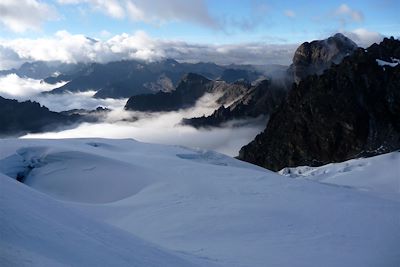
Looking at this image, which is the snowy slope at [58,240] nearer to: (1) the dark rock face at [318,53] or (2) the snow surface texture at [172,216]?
(2) the snow surface texture at [172,216]

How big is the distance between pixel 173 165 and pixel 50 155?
813 cm

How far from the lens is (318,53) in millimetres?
189875

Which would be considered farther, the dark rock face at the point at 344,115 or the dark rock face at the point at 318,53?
the dark rock face at the point at 318,53

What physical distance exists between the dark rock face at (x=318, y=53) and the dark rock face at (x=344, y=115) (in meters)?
70.3

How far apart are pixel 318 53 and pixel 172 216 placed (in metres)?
186

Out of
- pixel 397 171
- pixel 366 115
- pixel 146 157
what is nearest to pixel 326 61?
pixel 366 115

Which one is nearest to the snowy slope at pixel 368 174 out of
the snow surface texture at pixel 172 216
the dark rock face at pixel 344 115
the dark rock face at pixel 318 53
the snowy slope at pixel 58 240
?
the snow surface texture at pixel 172 216

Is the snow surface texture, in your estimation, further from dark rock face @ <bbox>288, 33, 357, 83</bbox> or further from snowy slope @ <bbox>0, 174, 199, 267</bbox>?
dark rock face @ <bbox>288, 33, 357, 83</bbox>

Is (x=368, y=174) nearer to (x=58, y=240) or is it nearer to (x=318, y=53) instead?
(x=58, y=240)

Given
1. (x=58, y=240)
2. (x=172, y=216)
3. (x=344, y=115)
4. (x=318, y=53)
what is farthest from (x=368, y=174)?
(x=318, y=53)

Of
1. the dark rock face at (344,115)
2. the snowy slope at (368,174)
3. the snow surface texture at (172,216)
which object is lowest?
the snowy slope at (368,174)

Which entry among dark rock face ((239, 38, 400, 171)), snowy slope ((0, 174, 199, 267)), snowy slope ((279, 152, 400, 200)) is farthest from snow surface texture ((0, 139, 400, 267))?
dark rock face ((239, 38, 400, 171))

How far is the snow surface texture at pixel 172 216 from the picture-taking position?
864 cm

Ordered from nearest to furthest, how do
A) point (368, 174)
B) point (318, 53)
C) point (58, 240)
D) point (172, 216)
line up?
point (58, 240) → point (172, 216) → point (368, 174) → point (318, 53)
